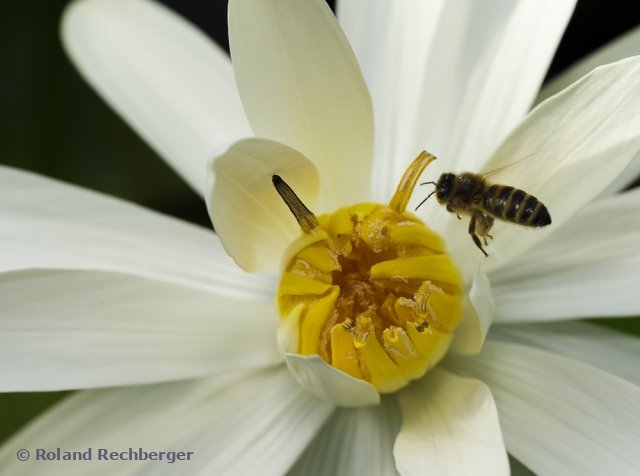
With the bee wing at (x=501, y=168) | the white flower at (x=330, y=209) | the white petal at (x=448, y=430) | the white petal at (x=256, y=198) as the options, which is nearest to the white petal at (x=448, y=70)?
the white flower at (x=330, y=209)

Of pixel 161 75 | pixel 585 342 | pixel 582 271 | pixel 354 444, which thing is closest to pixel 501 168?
pixel 582 271

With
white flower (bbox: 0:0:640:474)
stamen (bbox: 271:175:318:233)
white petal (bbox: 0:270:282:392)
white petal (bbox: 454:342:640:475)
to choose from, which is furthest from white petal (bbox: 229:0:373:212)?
white petal (bbox: 454:342:640:475)

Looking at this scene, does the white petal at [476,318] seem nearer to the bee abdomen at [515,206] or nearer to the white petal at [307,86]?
the bee abdomen at [515,206]

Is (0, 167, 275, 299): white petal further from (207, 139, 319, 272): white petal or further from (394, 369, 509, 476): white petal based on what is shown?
(394, 369, 509, 476): white petal

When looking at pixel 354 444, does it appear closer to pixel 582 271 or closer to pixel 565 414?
pixel 565 414

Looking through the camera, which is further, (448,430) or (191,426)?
(191,426)

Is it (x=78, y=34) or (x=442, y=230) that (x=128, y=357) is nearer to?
(x=442, y=230)
